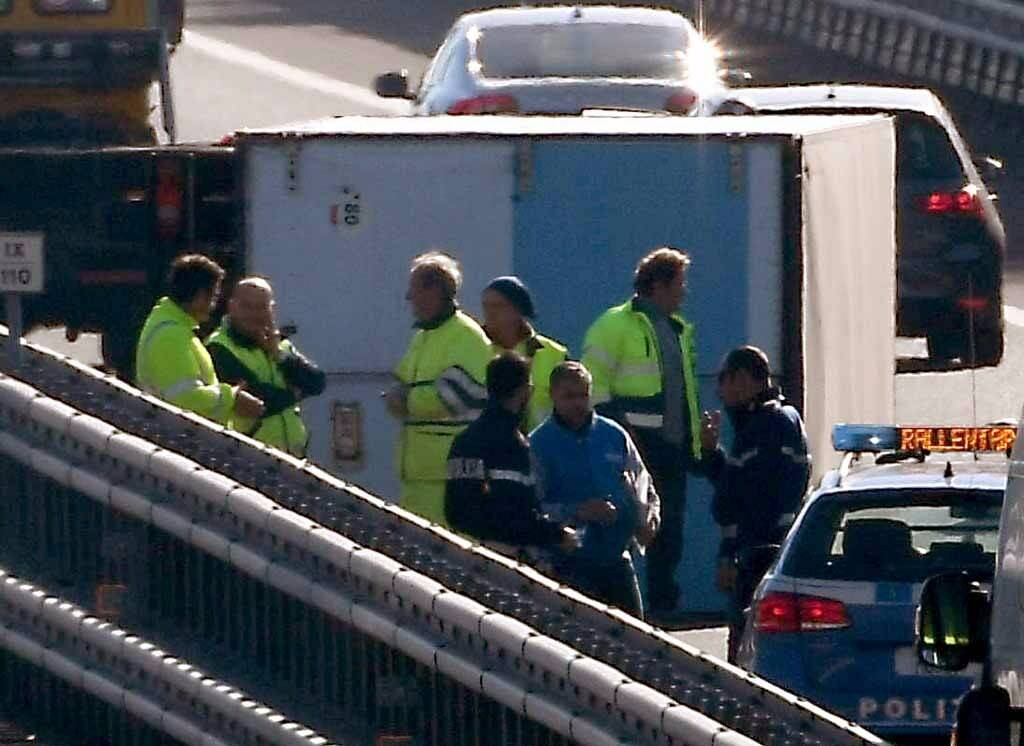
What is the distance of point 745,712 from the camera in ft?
25.9

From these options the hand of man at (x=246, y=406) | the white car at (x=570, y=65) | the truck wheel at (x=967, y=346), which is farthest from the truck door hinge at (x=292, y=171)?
the truck wheel at (x=967, y=346)

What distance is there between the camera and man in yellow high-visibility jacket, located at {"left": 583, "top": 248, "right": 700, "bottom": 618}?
547 inches

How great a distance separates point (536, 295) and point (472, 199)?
1.60ft

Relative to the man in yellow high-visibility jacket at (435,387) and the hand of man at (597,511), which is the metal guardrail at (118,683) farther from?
the man in yellow high-visibility jacket at (435,387)

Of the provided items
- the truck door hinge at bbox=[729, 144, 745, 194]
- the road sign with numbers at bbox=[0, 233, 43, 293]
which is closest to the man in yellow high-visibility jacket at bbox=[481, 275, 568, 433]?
the truck door hinge at bbox=[729, 144, 745, 194]

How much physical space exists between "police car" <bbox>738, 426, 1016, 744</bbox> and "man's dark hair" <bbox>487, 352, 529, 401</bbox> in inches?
44.1

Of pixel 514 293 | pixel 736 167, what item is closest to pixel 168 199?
pixel 736 167

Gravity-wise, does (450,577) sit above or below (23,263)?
below

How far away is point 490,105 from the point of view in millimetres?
21656

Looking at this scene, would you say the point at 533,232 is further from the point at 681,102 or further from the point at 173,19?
the point at 173,19

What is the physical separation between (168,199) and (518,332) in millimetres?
3517

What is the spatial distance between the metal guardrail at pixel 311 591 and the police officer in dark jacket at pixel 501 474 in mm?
2241

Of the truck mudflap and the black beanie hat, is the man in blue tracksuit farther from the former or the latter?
the truck mudflap

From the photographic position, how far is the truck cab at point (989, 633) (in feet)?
22.7
